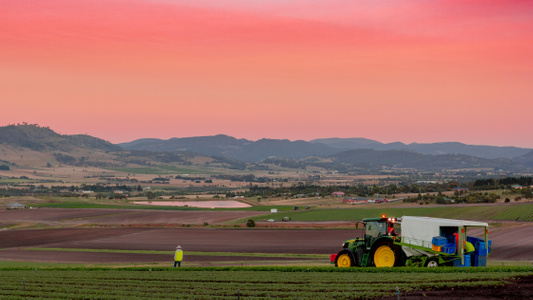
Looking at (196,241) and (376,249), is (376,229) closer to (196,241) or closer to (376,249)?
(376,249)

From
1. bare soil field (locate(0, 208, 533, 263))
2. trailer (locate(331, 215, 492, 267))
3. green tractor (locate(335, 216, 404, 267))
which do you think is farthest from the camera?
bare soil field (locate(0, 208, 533, 263))

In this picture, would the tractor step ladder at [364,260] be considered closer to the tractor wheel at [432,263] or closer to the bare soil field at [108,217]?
the tractor wheel at [432,263]

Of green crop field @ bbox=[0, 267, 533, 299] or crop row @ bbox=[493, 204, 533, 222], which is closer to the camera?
green crop field @ bbox=[0, 267, 533, 299]

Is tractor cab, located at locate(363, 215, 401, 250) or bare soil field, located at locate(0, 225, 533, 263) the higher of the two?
tractor cab, located at locate(363, 215, 401, 250)

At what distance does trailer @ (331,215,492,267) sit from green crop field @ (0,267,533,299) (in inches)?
57.7

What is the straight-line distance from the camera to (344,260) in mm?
30812

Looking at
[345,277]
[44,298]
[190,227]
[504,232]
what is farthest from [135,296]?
[190,227]

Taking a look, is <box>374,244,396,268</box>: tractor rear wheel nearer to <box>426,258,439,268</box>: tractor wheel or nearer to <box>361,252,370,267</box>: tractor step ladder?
<box>361,252,370,267</box>: tractor step ladder

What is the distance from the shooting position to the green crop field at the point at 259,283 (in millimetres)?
21625

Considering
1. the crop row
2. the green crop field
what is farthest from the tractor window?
the crop row

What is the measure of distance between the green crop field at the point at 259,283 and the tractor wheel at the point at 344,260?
1301 mm

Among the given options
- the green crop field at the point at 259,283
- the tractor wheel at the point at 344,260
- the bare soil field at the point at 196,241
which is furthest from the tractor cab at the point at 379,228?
the bare soil field at the point at 196,241

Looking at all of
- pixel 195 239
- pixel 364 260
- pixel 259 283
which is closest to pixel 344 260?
pixel 364 260

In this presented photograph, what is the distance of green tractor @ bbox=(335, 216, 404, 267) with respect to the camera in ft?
95.1
